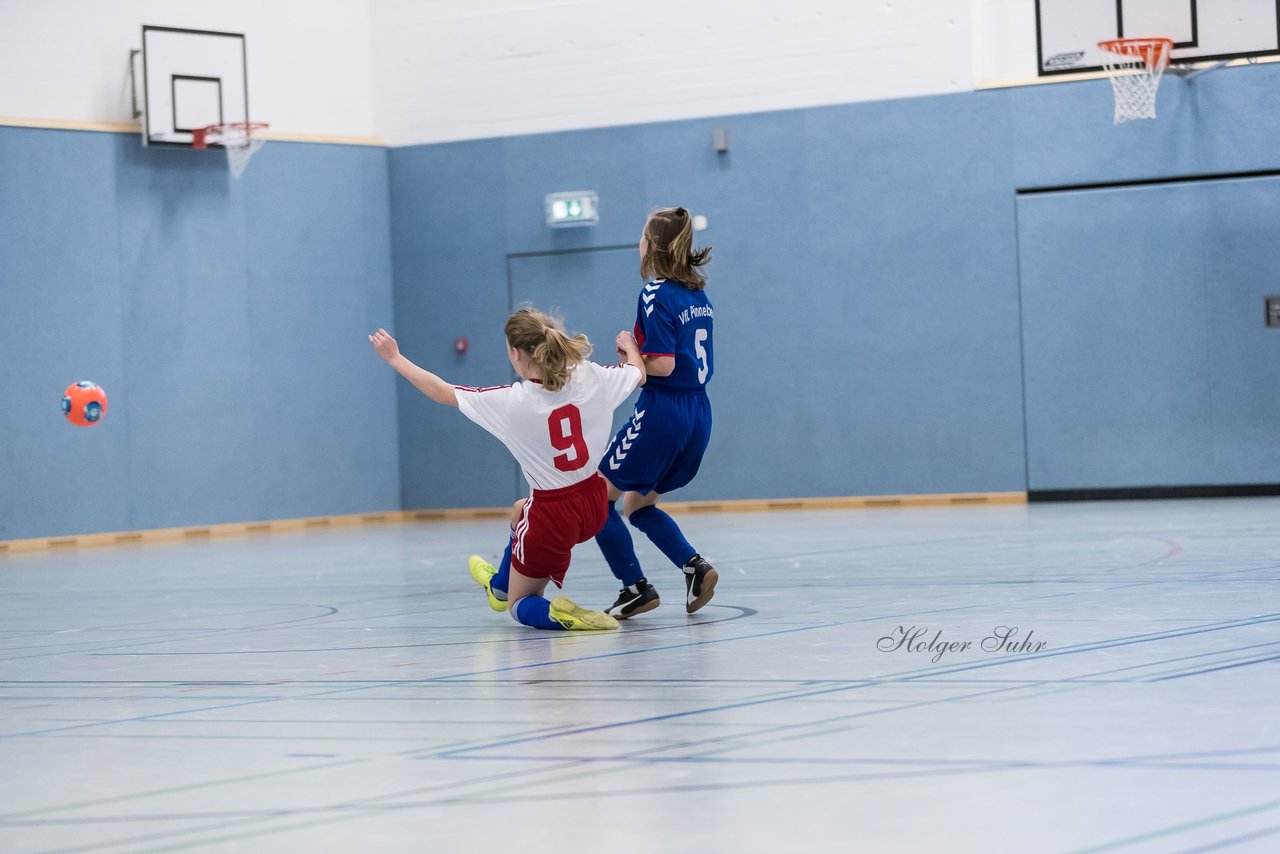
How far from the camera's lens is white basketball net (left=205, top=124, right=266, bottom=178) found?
563 inches

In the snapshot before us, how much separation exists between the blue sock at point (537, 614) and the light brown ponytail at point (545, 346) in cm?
81

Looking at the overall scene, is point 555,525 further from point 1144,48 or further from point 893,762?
point 1144,48

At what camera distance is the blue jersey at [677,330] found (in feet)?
19.3

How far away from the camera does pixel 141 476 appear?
47.1 feet

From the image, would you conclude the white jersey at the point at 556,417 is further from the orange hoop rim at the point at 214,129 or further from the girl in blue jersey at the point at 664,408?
the orange hoop rim at the point at 214,129

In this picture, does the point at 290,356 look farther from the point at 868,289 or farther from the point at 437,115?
the point at 868,289

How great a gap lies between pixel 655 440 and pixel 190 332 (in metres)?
9.78

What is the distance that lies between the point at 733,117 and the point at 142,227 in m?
5.70

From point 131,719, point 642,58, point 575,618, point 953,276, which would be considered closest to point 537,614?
point 575,618

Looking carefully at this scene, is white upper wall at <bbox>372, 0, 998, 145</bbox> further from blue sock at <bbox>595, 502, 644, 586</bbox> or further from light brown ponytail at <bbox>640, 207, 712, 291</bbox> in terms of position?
blue sock at <bbox>595, 502, 644, 586</bbox>

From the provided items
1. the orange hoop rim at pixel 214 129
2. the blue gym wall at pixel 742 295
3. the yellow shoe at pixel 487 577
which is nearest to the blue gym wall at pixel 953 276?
the blue gym wall at pixel 742 295

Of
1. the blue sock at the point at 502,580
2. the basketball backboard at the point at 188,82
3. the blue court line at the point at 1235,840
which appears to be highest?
the basketball backboard at the point at 188,82

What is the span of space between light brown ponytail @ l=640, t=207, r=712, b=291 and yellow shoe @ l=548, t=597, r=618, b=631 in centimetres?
132

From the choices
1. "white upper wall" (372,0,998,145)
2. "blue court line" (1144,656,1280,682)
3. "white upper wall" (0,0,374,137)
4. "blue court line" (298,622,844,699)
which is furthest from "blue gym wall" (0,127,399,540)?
"blue court line" (1144,656,1280,682)
